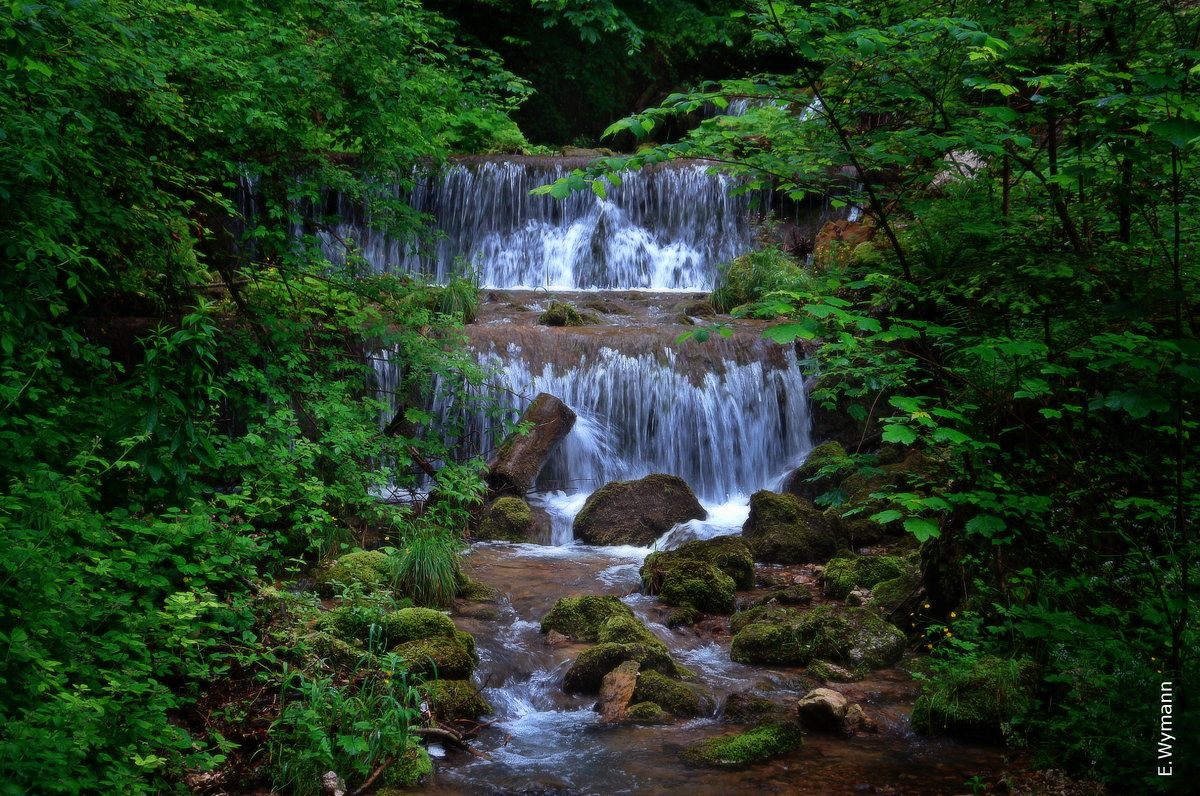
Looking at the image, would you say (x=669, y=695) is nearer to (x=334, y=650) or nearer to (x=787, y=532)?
(x=334, y=650)

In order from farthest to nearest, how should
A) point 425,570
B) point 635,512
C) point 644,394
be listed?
point 644,394 < point 635,512 < point 425,570

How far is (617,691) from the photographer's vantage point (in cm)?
532

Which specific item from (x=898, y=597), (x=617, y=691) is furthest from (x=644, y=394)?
(x=617, y=691)

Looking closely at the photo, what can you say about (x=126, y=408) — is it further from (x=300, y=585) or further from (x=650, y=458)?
(x=650, y=458)

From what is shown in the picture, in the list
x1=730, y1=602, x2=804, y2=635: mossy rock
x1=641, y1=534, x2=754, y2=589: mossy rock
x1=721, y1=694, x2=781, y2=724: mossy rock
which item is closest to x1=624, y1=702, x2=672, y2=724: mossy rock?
x1=721, y1=694, x2=781, y2=724: mossy rock

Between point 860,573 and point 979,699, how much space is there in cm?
259

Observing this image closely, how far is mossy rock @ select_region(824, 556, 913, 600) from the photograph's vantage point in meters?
7.08

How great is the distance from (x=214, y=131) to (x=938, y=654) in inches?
234

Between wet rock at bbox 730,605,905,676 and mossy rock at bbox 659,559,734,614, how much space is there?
0.79 m

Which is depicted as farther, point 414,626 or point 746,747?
point 414,626

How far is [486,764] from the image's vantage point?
15.1ft

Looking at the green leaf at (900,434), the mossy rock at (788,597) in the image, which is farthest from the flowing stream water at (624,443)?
the green leaf at (900,434)

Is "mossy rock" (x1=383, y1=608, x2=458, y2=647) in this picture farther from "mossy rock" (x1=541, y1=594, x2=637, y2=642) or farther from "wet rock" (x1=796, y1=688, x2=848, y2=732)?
"wet rock" (x1=796, y1=688, x2=848, y2=732)

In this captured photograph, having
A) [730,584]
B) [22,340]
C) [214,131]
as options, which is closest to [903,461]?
[730,584]
